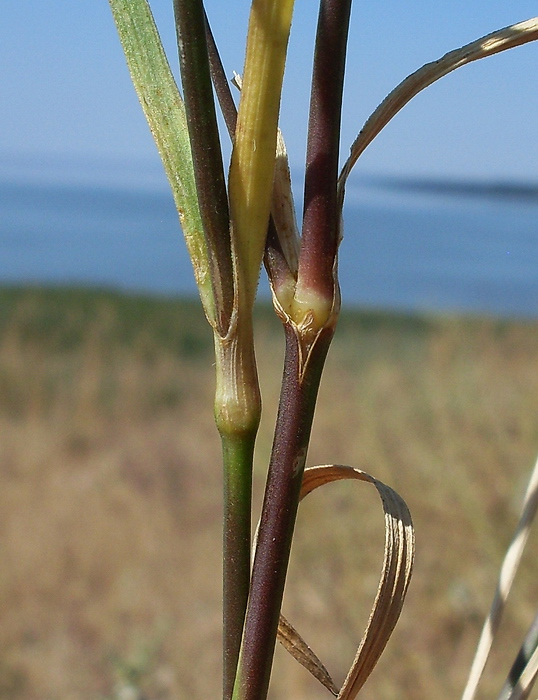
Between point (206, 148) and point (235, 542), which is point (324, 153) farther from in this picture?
point (235, 542)

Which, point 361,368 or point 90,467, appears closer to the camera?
point 90,467

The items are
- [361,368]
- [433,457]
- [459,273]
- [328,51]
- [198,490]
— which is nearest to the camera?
[328,51]

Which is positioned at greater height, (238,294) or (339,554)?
(238,294)

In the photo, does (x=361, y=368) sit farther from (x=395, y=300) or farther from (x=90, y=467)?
(x=395, y=300)

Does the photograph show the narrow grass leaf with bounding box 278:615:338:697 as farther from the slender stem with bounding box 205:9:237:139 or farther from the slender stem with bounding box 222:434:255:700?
the slender stem with bounding box 205:9:237:139

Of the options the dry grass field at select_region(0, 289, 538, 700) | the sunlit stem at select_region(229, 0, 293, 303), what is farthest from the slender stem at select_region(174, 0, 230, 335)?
the dry grass field at select_region(0, 289, 538, 700)

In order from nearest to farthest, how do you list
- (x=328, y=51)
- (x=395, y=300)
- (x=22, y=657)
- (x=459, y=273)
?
(x=328, y=51) < (x=22, y=657) < (x=395, y=300) < (x=459, y=273)

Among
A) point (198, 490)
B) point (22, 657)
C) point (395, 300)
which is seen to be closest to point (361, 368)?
point (198, 490)

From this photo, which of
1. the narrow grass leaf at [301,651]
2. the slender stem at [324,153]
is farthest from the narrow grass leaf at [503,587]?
the slender stem at [324,153]
